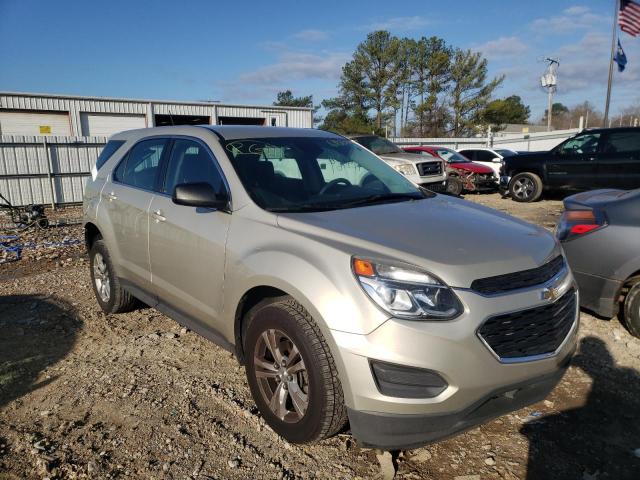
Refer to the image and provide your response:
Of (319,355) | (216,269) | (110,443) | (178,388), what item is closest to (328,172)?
(216,269)

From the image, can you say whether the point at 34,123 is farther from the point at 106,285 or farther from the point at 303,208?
the point at 303,208

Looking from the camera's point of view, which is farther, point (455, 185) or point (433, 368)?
point (455, 185)

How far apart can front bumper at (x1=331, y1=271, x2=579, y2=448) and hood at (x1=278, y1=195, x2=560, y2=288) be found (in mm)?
172

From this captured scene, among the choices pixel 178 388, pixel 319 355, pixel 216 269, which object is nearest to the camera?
pixel 319 355

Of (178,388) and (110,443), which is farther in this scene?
(178,388)

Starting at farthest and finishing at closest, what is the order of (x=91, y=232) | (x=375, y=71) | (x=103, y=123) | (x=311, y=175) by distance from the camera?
(x=375, y=71) < (x=103, y=123) < (x=91, y=232) < (x=311, y=175)

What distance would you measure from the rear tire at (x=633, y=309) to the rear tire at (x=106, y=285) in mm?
4426

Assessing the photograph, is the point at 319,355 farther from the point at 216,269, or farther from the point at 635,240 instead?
the point at 635,240

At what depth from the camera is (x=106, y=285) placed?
4852 mm

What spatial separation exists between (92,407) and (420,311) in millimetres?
2316

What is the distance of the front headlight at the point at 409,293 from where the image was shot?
87.3 inches

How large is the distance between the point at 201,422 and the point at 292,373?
32.6 inches

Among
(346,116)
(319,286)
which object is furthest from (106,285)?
(346,116)

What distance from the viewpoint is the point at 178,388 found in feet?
11.3
